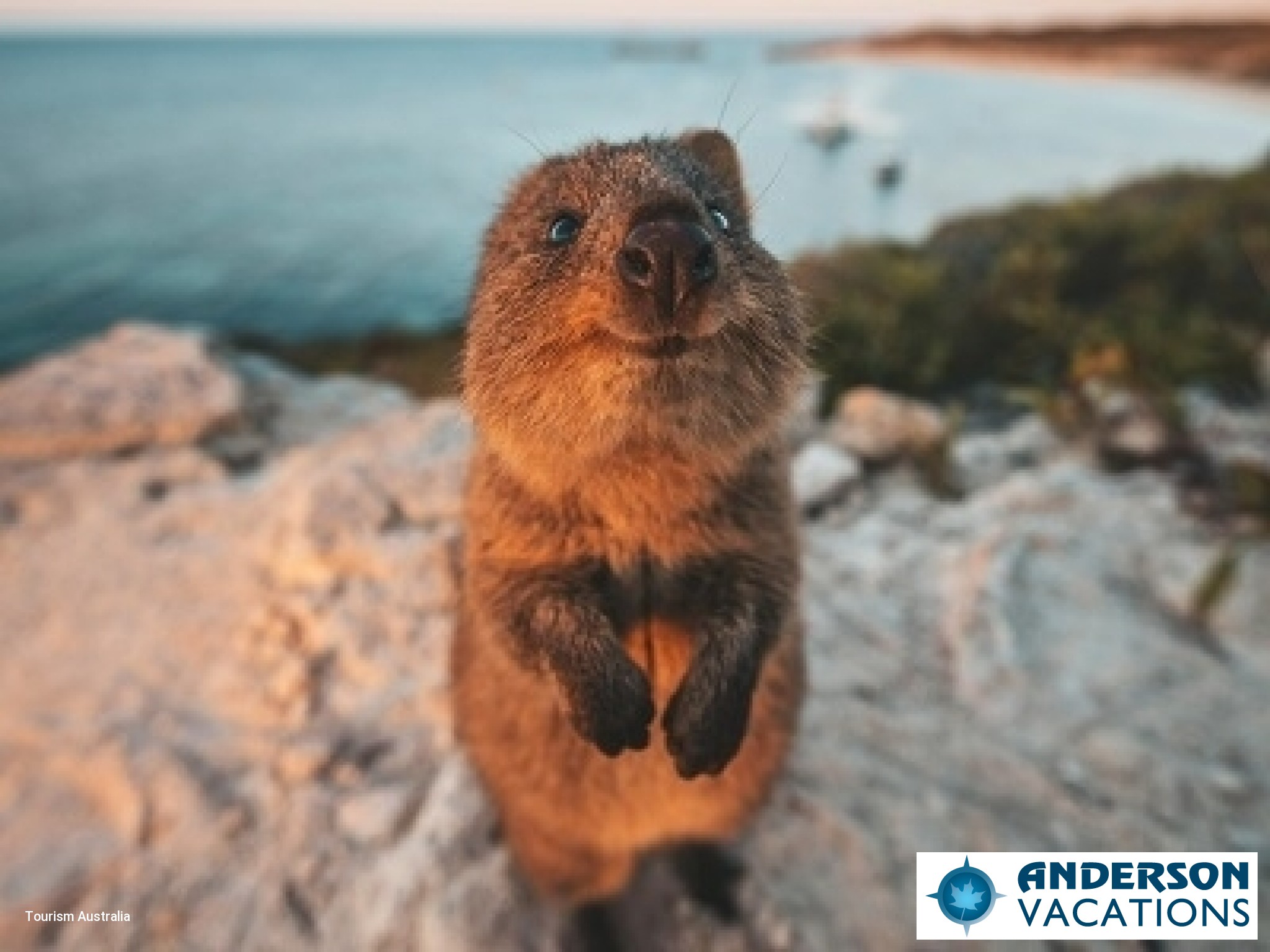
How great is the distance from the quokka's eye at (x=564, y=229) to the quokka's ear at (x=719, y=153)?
26.9 inches

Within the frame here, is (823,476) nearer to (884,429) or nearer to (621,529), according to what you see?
(884,429)

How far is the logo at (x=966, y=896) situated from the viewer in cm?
325

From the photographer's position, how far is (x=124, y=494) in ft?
18.5

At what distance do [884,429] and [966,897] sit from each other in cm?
339

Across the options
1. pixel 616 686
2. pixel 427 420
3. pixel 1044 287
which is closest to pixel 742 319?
pixel 616 686

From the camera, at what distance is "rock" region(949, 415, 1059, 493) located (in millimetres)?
5996

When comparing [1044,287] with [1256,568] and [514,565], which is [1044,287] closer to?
[1256,568]

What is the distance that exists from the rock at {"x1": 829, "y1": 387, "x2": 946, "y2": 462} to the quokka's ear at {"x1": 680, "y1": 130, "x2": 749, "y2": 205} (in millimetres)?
3240

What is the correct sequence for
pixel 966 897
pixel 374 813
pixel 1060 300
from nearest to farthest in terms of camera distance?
1. pixel 966 897
2. pixel 374 813
3. pixel 1060 300

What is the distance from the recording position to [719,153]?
3059mm

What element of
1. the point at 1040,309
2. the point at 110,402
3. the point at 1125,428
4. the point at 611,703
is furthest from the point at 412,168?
the point at 611,703

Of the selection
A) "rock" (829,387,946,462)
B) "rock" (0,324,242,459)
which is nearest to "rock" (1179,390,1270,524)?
"rock" (829,387,946,462)

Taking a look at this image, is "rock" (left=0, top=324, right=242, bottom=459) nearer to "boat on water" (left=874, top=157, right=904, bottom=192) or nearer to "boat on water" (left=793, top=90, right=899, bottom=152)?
"boat on water" (left=793, top=90, right=899, bottom=152)

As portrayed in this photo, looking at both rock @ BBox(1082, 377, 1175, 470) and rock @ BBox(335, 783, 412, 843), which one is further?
rock @ BBox(1082, 377, 1175, 470)
